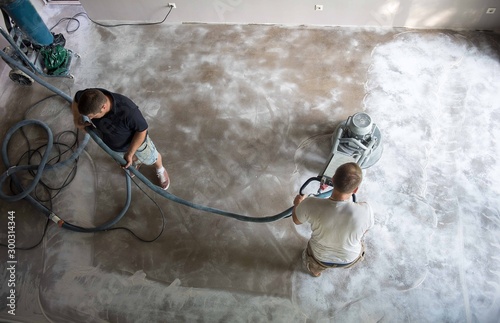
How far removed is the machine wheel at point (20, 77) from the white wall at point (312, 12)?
125 cm

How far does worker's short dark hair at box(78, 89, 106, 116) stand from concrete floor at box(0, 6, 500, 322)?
1.23 meters

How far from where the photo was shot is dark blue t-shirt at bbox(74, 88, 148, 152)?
2668 millimetres

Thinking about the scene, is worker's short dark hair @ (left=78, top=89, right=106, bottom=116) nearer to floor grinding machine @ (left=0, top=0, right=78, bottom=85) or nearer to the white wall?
A: floor grinding machine @ (left=0, top=0, right=78, bottom=85)

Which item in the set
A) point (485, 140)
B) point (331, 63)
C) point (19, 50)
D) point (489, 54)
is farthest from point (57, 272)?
point (489, 54)

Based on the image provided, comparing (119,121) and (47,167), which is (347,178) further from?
(47,167)

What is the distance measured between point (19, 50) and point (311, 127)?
340 cm

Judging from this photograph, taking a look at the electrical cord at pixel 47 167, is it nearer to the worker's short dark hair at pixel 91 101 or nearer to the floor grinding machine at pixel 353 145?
the worker's short dark hair at pixel 91 101

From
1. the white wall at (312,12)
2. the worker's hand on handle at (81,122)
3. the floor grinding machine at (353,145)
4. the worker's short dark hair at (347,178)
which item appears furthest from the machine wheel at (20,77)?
the worker's short dark hair at (347,178)

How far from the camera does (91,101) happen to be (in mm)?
2506

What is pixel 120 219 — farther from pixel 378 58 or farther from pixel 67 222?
pixel 378 58

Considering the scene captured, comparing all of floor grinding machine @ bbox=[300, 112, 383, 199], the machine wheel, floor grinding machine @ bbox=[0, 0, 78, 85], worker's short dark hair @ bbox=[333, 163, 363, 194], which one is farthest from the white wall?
worker's short dark hair @ bbox=[333, 163, 363, 194]

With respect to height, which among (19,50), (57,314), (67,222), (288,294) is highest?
(19,50)

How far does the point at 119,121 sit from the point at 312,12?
2.85 metres

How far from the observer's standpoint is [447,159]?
3.49m
